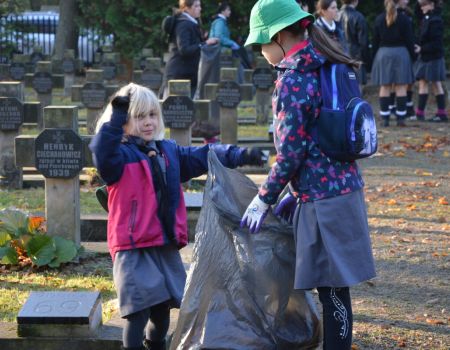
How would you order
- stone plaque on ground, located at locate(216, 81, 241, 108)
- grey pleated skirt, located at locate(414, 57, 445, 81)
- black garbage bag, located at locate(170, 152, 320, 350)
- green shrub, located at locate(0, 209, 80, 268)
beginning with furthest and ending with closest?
1. grey pleated skirt, located at locate(414, 57, 445, 81)
2. stone plaque on ground, located at locate(216, 81, 241, 108)
3. green shrub, located at locate(0, 209, 80, 268)
4. black garbage bag, located at locate(170, 152, 320, 350)

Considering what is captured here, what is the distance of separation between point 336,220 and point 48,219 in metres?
2.95

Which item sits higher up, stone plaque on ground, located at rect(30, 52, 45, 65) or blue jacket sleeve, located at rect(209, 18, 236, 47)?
blue jacket sleeve, located at rect(209, 18, 236, 47)

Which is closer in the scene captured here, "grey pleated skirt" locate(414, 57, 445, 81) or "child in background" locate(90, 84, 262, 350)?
"child in background" locate(90, 84, 262, 350)

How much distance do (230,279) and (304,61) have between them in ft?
3.32

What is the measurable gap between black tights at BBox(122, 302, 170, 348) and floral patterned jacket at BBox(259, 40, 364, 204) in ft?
2.34

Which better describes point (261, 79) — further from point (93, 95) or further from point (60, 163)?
point (60, 163)

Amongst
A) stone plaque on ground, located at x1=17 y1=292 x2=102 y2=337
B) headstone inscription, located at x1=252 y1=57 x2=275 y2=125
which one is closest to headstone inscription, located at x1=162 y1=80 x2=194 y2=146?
stone plaque on ground, located at x1=17 y1=292 x2=102 y2=337

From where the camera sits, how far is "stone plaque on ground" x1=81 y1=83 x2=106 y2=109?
13758mm

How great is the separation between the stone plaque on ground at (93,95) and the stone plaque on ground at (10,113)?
12.7ft

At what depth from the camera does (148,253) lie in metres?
4.72

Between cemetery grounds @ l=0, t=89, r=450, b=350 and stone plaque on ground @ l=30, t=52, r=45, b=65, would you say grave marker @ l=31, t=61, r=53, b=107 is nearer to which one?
cemetery grounds @ l=0, t=89, r=450, b=350

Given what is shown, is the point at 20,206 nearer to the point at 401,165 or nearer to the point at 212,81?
the point at 401,165

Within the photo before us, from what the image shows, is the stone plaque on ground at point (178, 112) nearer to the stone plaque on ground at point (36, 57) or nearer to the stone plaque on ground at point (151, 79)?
the stone plaque on ground at point (151, 79)

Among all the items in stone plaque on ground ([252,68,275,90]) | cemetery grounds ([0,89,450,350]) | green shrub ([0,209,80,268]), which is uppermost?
stone plaque on ground ([252,68,275,90])
